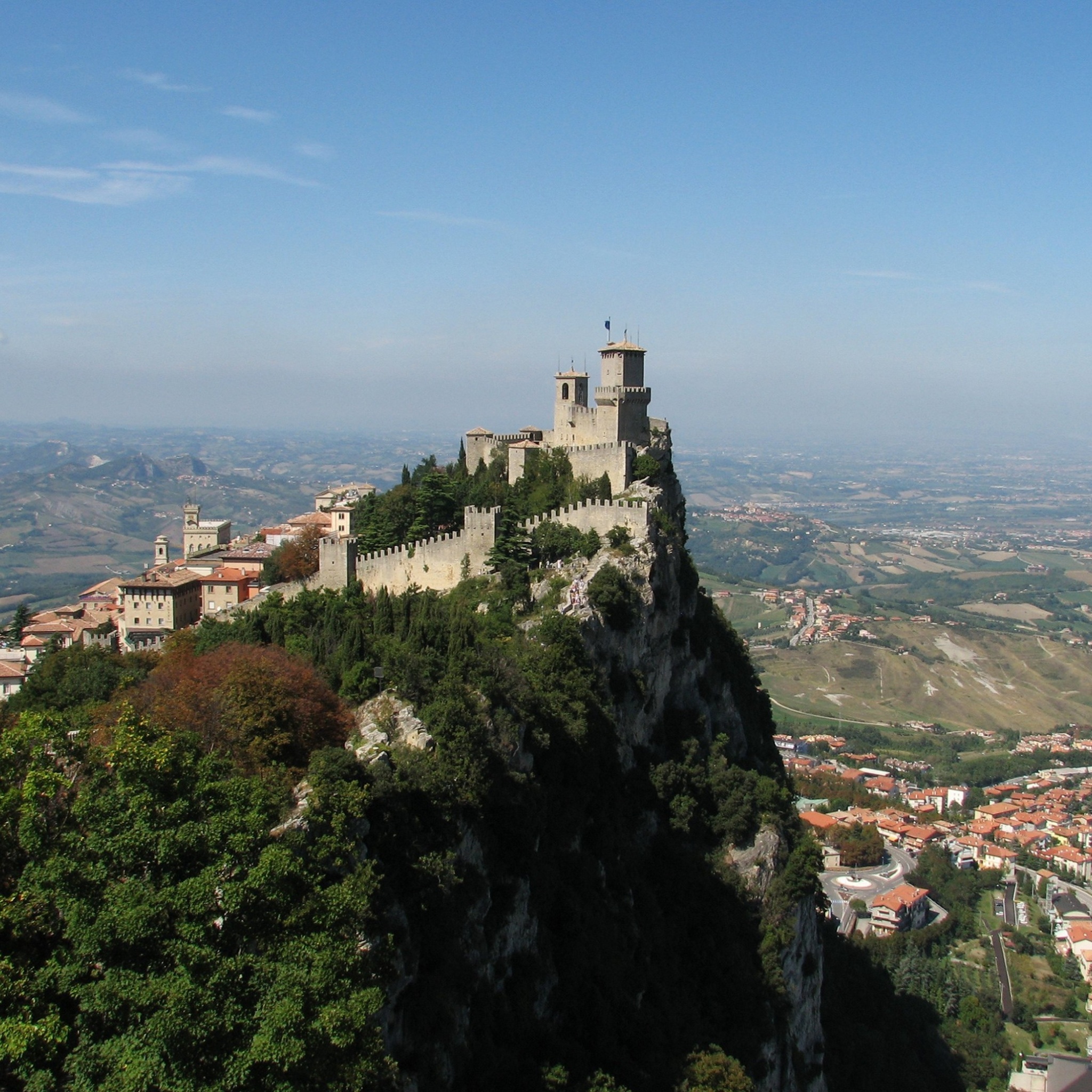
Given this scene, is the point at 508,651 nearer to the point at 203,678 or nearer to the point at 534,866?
the point at 534,866

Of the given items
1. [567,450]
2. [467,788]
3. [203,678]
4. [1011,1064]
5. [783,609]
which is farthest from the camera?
[783,609]

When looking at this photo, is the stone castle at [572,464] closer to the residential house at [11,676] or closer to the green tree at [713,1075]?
the residential house at [11,676]

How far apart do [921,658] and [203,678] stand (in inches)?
5750

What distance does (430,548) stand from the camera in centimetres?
4403

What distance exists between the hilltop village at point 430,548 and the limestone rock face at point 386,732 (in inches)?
560

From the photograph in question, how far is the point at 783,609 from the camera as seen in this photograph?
191 m

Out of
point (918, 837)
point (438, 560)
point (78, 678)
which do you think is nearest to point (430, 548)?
point (438, 560)

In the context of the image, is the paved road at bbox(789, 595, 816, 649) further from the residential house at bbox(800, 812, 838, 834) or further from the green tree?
the green tree

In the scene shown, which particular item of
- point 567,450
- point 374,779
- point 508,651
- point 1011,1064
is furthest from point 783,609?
point 374,779

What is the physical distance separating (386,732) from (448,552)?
17.4 metres

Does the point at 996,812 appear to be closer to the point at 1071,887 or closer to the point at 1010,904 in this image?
the point at 1071,887

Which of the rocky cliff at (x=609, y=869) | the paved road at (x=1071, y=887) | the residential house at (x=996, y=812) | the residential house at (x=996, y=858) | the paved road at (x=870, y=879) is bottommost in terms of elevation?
the paved road at (x=1071, y=887)

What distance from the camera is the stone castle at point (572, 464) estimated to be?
1698 inches

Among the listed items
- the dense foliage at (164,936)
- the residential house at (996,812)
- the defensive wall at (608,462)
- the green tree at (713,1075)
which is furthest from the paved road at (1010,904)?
the dense foliage at (164,936)
